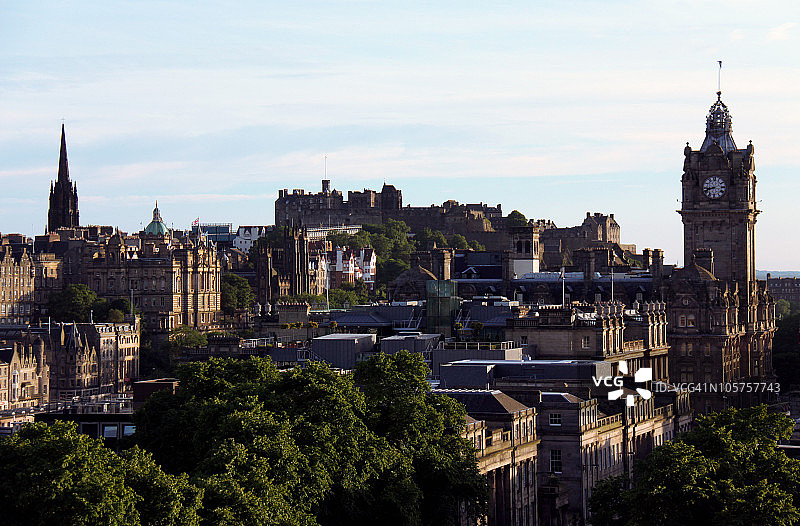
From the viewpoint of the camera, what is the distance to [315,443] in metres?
91.8

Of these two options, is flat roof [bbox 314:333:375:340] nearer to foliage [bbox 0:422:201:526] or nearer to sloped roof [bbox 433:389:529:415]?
sloped roof [bbox 433:389:529:415]

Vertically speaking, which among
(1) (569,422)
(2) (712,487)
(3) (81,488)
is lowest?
(2) (712,487)

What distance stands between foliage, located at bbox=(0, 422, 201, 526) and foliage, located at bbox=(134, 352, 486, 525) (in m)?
2.61

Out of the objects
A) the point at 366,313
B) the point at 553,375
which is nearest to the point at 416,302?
the point at 366,313

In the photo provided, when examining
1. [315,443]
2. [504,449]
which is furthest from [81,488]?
[504,449]

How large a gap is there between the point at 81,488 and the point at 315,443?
19.1 meters

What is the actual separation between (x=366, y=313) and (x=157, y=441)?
233 ft

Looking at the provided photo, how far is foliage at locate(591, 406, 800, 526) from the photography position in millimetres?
95938

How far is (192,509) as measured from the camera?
76312 mm

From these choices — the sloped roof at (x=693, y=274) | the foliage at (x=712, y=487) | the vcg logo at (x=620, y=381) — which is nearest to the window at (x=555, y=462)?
the vcg logo at (x=620, y=381)

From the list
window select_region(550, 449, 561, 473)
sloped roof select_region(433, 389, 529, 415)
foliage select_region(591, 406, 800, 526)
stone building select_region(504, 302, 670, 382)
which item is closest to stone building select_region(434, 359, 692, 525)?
window select_region(550, 449, 561, 473)

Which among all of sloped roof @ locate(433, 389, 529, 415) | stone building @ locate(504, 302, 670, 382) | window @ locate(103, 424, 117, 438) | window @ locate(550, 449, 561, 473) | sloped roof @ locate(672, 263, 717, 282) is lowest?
window @ locate(550, 449, 561, 473)

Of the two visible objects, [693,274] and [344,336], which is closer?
[344,336]

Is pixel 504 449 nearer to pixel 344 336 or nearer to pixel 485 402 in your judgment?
pixel 485 402
